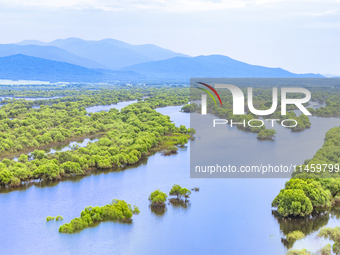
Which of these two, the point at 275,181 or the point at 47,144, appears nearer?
the point at 275,181

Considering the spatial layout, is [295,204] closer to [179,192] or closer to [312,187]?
[312,187]

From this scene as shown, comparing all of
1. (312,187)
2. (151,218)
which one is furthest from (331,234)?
(151,218)

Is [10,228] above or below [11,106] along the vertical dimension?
below

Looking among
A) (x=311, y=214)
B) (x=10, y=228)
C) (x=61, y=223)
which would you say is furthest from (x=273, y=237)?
(x=10, y=228)

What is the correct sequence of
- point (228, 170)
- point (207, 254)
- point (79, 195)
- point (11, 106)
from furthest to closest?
point (11, 106) < point (228, 170) < point (79, 195) < point (207, 254)

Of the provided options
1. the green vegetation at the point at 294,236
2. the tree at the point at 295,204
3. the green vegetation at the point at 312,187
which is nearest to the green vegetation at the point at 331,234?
the green vegetation at the point at 294,236

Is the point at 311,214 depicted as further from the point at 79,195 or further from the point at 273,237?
the point at 79,195

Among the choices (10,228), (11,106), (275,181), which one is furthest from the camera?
(11,106)
